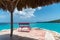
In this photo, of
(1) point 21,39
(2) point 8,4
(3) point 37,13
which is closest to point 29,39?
(1) point 21,39

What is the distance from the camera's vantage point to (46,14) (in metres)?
22.5

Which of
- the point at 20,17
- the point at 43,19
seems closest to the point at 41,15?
the point at 43,19

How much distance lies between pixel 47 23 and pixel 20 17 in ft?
23.4

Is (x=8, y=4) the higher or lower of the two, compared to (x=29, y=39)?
higher

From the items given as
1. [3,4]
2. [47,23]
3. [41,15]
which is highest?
[3,4]

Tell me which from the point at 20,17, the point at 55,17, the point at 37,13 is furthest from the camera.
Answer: the point at 37,13

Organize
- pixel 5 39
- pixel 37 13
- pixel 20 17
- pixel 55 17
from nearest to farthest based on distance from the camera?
1. pixel 5 39
2. pixel 20 17
3. pixel 55 17
4. pixel 37 13

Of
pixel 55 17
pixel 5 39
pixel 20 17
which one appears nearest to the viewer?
pixel 5 39

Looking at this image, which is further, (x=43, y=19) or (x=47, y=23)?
(x=47, y=23)

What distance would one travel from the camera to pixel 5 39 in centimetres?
629

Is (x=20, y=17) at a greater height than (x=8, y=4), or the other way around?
(x=8, y=4)

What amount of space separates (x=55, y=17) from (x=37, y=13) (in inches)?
123

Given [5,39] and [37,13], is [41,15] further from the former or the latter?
[5,39]

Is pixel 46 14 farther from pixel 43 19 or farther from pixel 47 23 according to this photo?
pixel 47 23
